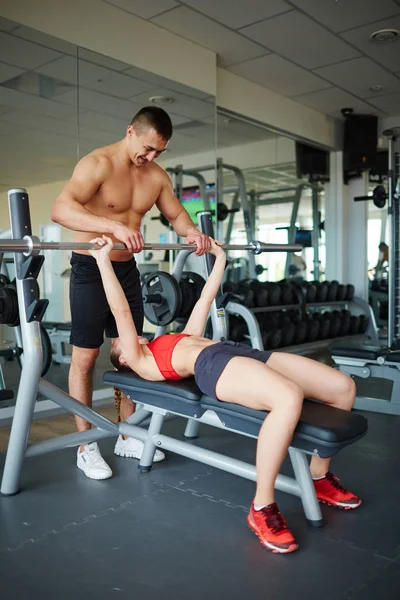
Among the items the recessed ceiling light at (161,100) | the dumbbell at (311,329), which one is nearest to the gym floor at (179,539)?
the dumbbell at (311,329)

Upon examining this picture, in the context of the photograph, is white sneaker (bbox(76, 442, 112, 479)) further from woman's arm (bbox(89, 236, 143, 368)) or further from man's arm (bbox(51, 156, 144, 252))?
man's arm (bbox(51, 156, 144, 252))

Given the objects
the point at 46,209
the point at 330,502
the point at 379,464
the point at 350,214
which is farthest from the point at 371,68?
the point at 330,502

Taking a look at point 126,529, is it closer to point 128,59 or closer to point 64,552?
point 64,552

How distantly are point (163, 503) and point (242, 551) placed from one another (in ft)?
1.46

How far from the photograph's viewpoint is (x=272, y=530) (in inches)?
65.3

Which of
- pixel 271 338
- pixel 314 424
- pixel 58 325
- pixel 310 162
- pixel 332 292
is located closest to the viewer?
pixel 314 424

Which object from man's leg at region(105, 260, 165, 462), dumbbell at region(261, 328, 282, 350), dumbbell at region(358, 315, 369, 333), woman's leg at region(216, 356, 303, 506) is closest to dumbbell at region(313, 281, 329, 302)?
dumbbell at region(358, 315, 369, 333)

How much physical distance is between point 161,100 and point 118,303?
2.72 meters

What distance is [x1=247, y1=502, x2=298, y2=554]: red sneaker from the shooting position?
5.36 feet

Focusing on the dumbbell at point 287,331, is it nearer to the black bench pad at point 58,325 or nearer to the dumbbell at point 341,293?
the dumbbell at point 341,293

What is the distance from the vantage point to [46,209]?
3451 millimetres

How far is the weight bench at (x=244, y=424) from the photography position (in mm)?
1646

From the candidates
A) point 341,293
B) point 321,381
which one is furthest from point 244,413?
point 341,293

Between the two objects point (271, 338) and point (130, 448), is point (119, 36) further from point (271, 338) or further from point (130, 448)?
point (130, 448)
